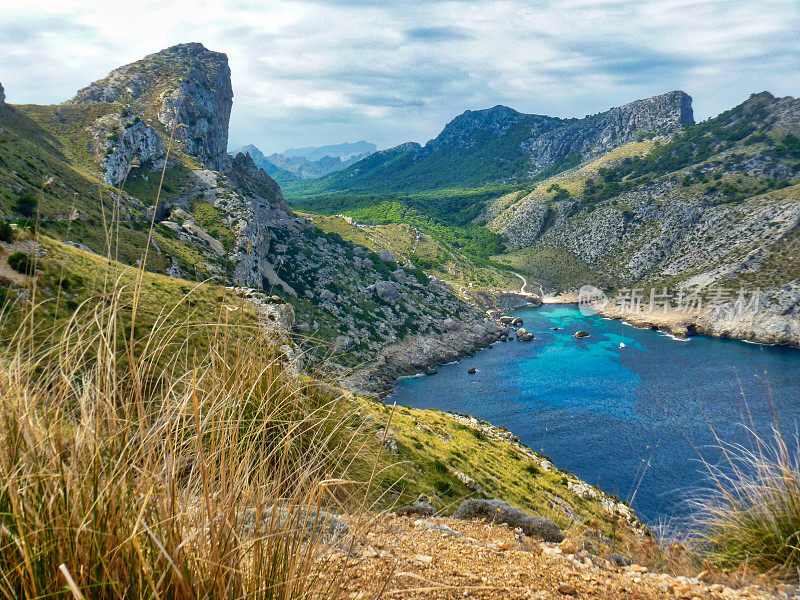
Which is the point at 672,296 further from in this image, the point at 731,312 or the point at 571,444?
the point at 571,444

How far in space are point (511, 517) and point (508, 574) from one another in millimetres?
3835

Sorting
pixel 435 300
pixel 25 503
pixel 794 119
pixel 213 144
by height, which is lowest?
pixel 435 300

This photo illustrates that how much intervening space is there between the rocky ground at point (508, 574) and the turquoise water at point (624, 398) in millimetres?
37212

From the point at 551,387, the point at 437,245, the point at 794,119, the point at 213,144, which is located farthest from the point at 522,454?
the point at 794,119

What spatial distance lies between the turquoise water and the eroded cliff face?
56.8m

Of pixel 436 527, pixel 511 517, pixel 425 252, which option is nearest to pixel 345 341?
pixel 511 517

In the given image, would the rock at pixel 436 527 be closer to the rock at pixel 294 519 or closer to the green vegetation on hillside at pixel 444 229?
the rock at pixel 294 519

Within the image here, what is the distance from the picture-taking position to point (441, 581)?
396cm

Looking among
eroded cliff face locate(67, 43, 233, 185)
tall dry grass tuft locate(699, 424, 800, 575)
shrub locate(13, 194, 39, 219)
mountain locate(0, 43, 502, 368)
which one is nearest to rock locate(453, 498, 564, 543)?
tall dry grass tuft locate(699, 424, 800, 575)

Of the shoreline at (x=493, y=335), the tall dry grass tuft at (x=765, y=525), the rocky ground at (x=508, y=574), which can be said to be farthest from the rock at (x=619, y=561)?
the shoreline at (x=493, y=335)

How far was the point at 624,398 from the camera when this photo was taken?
2702 inches

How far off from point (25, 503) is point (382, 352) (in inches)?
3102

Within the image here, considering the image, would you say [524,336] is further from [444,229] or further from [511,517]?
[511,517]

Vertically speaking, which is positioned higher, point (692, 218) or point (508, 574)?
point (692, 218)
